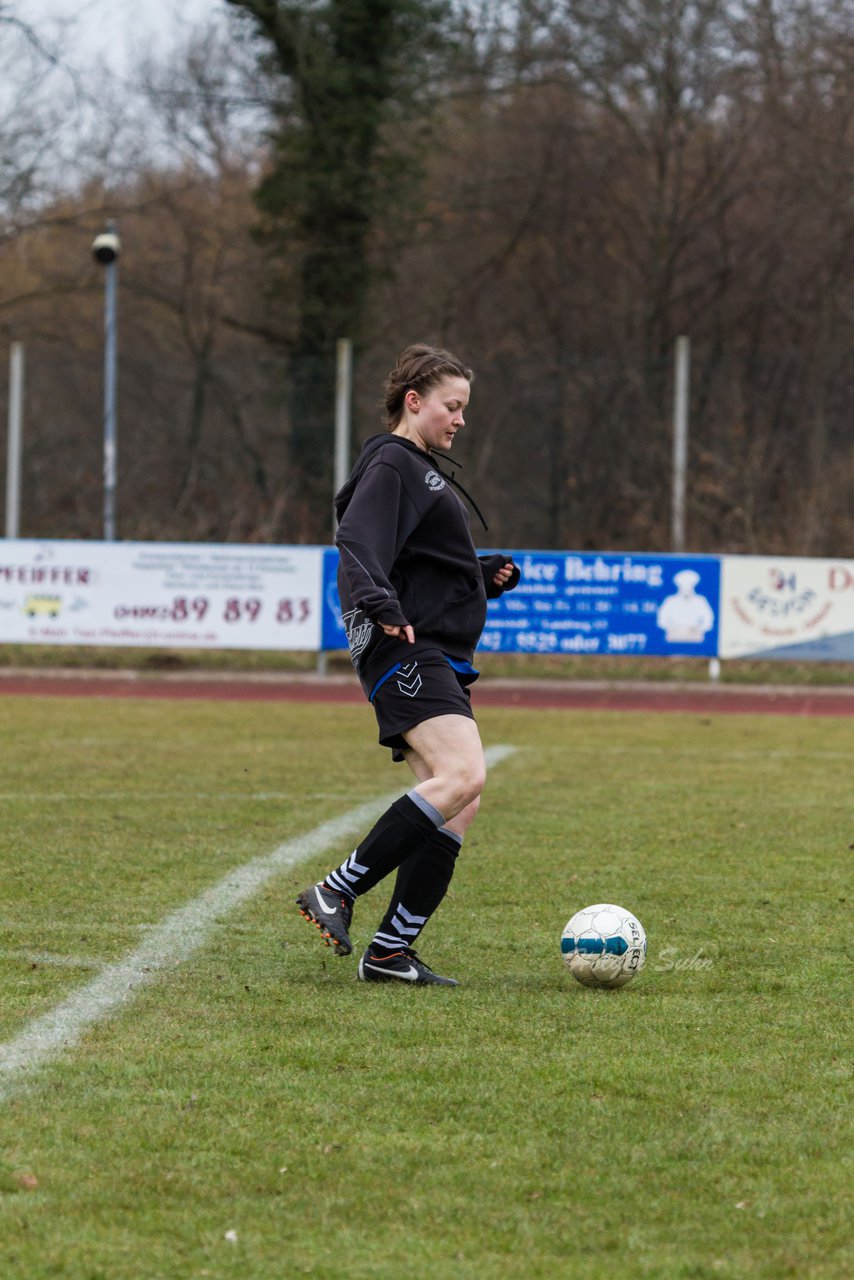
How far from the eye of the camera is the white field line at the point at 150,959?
13.8 ft

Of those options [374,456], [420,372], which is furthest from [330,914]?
[420,372]

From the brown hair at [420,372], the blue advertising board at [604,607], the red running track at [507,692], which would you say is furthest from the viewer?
the blue advertising board at [604,607]

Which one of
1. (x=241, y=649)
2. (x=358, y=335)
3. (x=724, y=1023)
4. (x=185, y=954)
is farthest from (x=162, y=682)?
(x=724, y=1023)

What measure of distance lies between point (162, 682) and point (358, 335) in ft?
36.2

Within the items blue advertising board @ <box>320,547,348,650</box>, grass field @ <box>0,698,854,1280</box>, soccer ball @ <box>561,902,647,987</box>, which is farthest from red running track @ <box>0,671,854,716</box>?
soccer ball @ <box>561,902,647,987</box>

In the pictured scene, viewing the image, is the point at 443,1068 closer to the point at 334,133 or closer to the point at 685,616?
the point at 685,616

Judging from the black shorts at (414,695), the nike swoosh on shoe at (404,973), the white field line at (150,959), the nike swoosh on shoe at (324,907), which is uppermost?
the black shorts at (414,695)

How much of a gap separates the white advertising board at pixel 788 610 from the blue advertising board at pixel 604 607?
0.76 ft

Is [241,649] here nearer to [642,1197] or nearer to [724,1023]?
[724,1023]

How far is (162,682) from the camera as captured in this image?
18.8 meters

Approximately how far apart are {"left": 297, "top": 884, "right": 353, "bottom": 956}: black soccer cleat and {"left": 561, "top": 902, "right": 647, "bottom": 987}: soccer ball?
676 millimetres

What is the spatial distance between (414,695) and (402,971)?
2.80 feet

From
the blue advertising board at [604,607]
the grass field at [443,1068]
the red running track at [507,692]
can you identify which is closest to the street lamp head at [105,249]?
the red running track at [507,692]

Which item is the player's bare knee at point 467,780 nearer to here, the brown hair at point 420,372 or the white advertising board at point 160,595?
the brown hair at point 420,372
